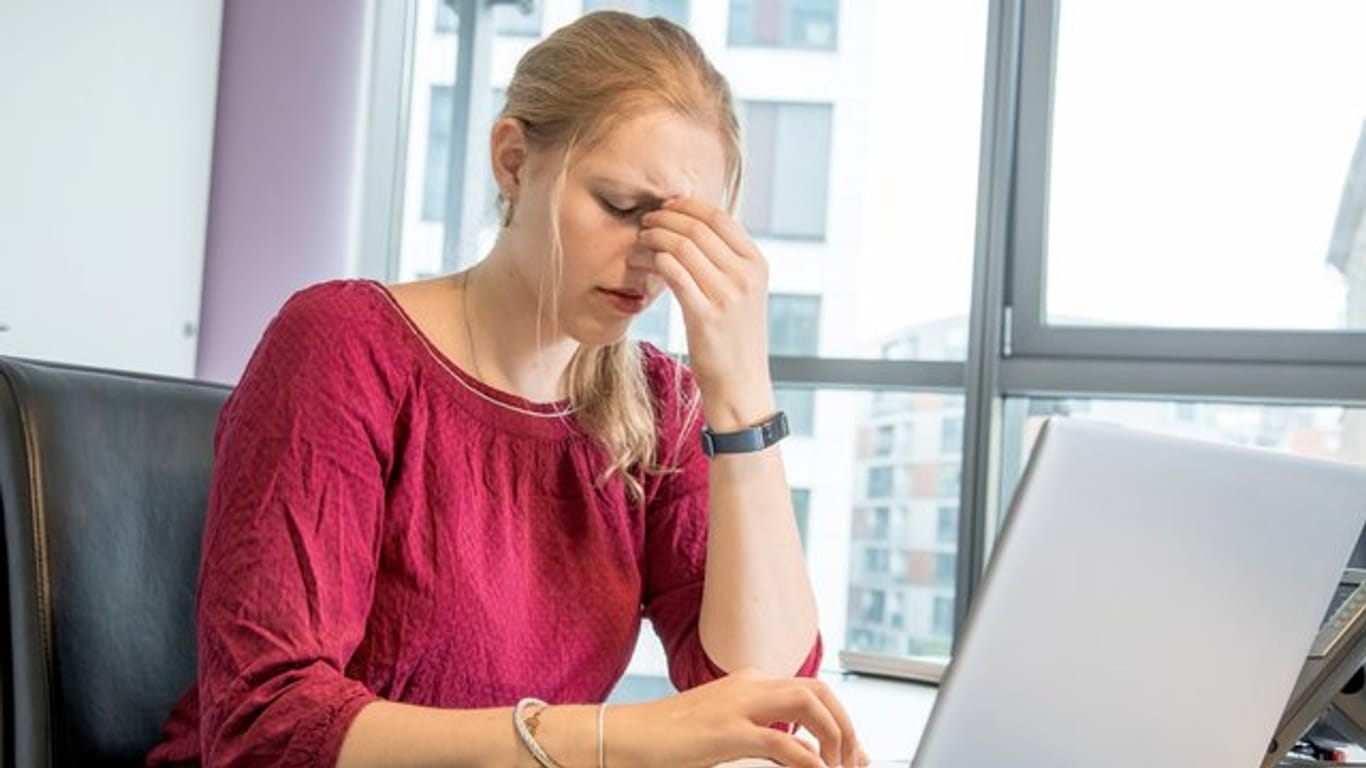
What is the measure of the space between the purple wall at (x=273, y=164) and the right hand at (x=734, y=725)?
2018 millimetres

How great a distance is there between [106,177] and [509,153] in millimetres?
1382

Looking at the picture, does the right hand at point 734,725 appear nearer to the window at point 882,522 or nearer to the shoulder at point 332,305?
the shoulder at point 332,305

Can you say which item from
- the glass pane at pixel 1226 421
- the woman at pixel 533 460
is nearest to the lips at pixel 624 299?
the woman at pixel 533 460

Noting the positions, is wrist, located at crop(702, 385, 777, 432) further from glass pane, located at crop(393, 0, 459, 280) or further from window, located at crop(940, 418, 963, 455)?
glass pane, located at crop(393, 0, 459, 280)

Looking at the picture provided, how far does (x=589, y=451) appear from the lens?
1280 mm

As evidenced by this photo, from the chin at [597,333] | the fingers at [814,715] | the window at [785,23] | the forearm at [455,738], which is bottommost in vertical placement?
the forearm at [455,738]

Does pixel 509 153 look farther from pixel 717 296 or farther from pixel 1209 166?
pixel 1209 166

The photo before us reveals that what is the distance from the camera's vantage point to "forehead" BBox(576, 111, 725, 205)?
117 cm

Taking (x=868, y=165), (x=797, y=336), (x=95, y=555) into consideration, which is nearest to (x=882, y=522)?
(x=797, y=336)

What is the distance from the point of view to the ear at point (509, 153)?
1.23 metres

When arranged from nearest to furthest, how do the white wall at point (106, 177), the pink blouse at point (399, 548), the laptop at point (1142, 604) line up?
the laptop at point (1142, 604)
the pink blouse at point (399, 548)
the white wall at point (106, 177)

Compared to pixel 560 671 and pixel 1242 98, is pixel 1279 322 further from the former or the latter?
pixel 560 671

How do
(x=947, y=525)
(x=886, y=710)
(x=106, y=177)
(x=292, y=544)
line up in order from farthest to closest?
(x=947, y=525)
(x=106, y=177)
(x=886, y=710)
(x=292, y=544)

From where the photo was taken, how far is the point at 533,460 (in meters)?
1.24
